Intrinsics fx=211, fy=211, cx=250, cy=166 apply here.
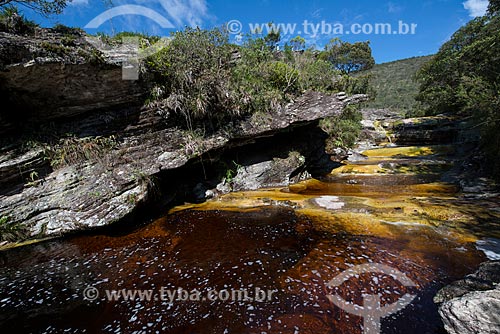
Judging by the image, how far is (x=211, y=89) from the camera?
8.68 metres

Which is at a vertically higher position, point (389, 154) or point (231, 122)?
point (231, 122)

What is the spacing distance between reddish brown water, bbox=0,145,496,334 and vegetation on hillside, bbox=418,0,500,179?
6770 millimetres

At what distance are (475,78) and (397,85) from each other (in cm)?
5059

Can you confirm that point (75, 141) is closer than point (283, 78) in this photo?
Yes

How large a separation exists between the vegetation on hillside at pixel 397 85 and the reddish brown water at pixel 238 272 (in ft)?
166

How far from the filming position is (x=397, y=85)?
186 ft

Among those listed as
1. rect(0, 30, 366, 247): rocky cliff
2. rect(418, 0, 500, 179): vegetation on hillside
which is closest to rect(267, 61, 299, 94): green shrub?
rect(0, 30, 366, 247): rocky cliff

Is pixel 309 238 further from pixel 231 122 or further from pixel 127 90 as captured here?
pixel 127 90

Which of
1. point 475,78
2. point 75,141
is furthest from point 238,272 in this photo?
Result: point 475,78

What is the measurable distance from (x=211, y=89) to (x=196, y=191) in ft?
14.5

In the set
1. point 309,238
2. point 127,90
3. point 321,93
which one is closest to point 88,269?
point 309,238
